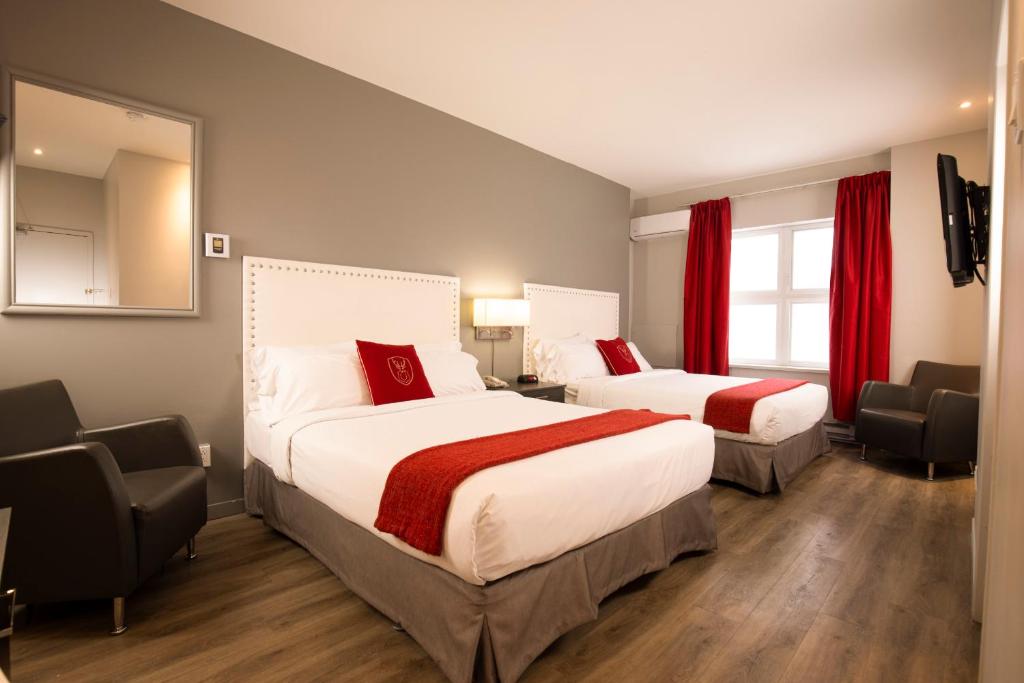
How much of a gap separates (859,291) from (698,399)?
2.34 metres

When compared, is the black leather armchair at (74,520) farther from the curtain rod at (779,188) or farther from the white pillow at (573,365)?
the curtain rod at (779,188)

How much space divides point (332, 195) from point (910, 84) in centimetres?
394

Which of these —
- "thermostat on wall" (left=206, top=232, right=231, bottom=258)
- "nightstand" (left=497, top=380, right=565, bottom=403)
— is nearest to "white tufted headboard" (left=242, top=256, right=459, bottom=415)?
"thermostat on wall" (left=206, top=232, right=231, bottom=258)

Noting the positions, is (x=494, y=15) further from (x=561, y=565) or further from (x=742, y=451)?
(x=742, y=451)

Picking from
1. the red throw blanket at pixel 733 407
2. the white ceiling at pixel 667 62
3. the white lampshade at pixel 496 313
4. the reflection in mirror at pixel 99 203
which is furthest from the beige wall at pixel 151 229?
the red throw blanket at pixel 733 407

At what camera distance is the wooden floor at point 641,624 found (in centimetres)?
164

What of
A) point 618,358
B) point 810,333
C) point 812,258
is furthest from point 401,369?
point 812,258

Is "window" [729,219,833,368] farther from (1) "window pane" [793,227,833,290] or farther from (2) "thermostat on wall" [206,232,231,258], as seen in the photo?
(2) "thermostat on wall" [206,232,231,258]

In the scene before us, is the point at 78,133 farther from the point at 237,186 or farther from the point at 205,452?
the point at 205,452

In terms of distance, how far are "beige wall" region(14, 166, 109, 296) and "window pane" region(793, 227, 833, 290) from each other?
575cm

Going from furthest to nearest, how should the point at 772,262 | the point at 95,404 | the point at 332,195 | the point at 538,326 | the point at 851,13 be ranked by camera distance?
the point at 772,262 → the point at 538,326 → the point at 332,195 → the point at 851,13 → the point at 95,404

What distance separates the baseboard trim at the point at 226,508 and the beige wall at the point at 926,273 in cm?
534

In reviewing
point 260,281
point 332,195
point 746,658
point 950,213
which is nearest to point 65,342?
point 260,281

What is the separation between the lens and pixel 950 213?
2.35m
